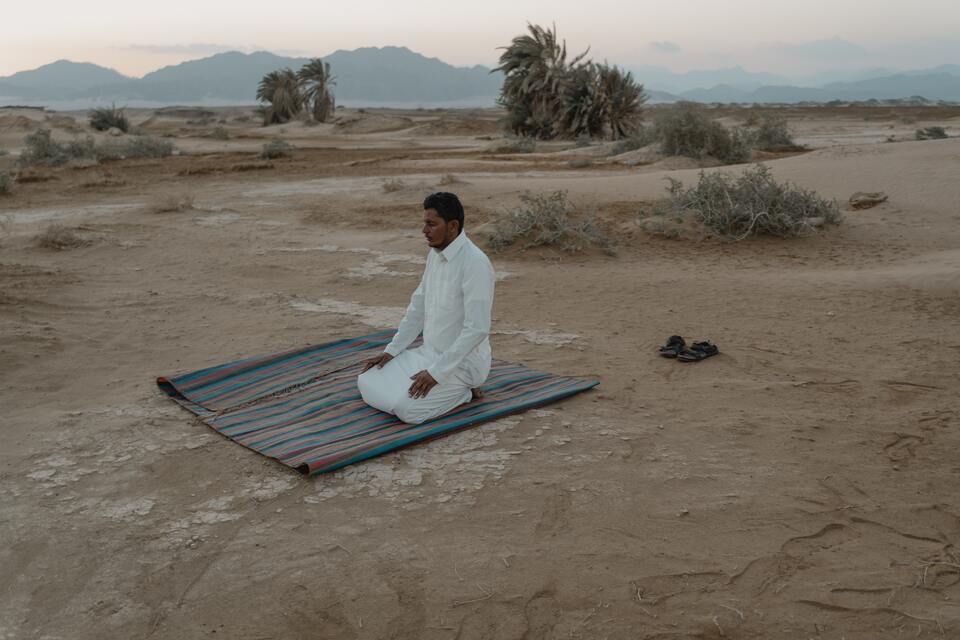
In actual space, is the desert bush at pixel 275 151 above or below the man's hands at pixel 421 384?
above

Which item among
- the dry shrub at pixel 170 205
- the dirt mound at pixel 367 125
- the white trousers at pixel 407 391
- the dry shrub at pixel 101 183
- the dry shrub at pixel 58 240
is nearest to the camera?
the white trousers at pixel 407 391

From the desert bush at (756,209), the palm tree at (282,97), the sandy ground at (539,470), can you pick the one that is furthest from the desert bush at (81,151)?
the palm tree at (282,97)

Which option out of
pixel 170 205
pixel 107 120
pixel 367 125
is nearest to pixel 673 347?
pixel 170 205

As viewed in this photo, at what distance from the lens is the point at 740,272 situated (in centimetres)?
811

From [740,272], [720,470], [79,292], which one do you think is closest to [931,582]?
[720,470]

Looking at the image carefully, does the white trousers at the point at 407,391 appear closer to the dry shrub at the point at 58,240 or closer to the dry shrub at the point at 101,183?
the dry shrub at the point at 58,240

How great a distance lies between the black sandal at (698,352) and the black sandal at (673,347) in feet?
0.14

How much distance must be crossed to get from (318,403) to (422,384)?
2.64 ft

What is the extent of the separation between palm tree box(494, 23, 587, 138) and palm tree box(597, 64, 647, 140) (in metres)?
1.46

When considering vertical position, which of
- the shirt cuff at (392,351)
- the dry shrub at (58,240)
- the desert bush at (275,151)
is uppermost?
the desert bush at (275,151)

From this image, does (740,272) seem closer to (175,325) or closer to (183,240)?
(175,325)

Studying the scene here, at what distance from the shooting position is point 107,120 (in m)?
31.8

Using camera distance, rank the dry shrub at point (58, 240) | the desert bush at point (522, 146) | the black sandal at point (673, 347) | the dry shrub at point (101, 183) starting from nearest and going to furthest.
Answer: the black sandal at point (673, 347), the dry shrub at point (58, 240), the dry shrub at point (101, 183), the desert bush at point (522, 146)

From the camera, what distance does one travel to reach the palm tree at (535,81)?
1039 inches
